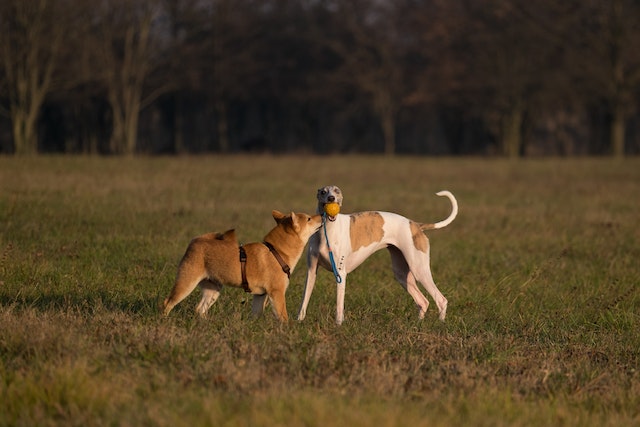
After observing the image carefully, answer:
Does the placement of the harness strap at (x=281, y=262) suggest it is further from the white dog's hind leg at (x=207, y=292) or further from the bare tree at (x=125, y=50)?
the bare tree at (x=125, y=50)

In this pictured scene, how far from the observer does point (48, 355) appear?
6156 millimetres

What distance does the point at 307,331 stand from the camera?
724cm

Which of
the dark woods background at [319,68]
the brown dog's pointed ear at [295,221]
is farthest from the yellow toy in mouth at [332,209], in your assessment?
the dark woods background at [319,68]

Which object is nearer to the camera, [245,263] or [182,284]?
[182,284]

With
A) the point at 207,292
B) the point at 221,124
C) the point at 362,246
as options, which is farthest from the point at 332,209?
the point at 221,124

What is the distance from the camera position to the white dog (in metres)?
8.29

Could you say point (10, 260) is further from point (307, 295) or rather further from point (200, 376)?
point (200, 376)

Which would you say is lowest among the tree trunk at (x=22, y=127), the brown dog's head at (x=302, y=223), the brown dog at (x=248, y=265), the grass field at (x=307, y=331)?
the grass field at (x=307, y=331)

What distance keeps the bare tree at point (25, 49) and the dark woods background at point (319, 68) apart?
86mm

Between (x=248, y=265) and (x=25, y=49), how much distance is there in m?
27.4

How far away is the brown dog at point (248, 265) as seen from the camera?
754 cm

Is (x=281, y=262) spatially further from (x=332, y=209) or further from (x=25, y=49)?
(x=25, y=49)

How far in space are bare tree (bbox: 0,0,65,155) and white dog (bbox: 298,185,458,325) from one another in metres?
25.2

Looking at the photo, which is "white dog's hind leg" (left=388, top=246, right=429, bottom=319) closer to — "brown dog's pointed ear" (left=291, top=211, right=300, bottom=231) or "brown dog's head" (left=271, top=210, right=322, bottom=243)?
"brown dog's head" (left=271, top=210, right=322, bottom=243)
